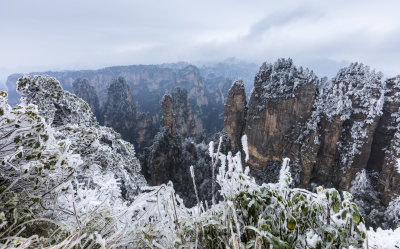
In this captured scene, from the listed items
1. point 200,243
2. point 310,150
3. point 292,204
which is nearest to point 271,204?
point 292,204

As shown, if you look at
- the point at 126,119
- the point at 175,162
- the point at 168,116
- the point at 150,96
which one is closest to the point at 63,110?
the point at 175,162

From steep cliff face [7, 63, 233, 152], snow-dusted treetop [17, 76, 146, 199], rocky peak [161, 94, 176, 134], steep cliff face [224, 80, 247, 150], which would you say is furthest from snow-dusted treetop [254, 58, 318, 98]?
steep cliff face [7, 63, 233, 152]

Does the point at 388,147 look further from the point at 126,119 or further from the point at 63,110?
the point at 126,119

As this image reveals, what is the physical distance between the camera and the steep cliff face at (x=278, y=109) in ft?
90.9

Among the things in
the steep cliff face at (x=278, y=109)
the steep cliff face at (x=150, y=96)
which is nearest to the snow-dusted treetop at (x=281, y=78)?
the steep cliff face at (x=278, y=109)

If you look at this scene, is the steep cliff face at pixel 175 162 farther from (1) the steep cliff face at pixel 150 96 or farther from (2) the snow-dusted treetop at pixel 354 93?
(2) the snow-dusted treetop at pixel 354 93

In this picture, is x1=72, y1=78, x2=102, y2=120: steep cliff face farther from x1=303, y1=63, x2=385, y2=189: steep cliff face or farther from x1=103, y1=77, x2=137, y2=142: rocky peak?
x1=303, y1=63, x2=385, y2=189: steep cliff face

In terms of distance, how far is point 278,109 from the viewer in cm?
→ 2972

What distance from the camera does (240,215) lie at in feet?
5.66

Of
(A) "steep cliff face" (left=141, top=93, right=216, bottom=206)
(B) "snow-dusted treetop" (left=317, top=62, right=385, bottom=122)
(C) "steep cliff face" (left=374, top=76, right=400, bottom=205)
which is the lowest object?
(A) "steep cliff face" (left=141, top=93, right=216, bottom=206)

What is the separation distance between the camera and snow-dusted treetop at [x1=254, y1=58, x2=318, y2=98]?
28047 millimetres

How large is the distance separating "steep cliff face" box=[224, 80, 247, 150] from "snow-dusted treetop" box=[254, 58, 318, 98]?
153 inches

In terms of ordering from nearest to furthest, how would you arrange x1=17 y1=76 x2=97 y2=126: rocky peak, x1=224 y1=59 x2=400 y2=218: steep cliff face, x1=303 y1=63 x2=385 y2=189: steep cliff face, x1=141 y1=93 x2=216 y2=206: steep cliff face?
x1=17 y1=76 x2=97 y2=126: rocky peak
x1=224 y1=59 x2=400 y2=218: steep cliff face
x1=303 y1=63 x2=385 y2=189: steep cliff face
x1=141 y1=93 x2=216 y2=206: steep cliff face

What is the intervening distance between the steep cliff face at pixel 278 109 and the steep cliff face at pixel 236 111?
2.62m
